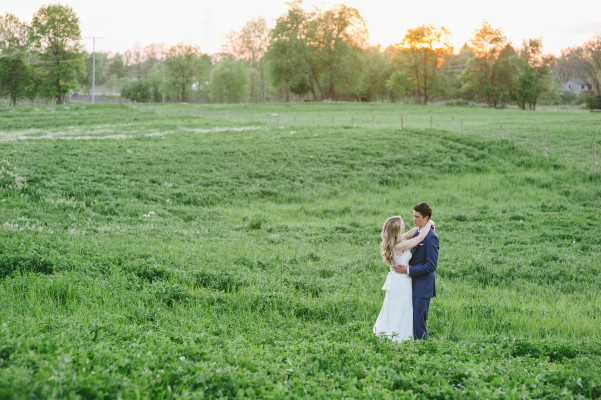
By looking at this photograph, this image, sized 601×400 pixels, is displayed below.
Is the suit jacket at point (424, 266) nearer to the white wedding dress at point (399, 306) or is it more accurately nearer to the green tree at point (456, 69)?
the white wedding dress at point (399, 306)

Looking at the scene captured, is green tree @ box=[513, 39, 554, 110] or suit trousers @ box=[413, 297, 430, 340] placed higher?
green tree @ box=[513, 39, 554, 110]

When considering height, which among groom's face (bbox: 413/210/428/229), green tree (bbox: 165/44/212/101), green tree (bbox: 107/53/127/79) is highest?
green tree (bbox: 107/53/127/79)

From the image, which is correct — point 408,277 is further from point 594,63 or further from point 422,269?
point 594,63

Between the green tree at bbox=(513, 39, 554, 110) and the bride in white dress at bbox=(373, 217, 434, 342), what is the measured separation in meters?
91.9

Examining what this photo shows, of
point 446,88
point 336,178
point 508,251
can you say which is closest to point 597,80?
point 446,88

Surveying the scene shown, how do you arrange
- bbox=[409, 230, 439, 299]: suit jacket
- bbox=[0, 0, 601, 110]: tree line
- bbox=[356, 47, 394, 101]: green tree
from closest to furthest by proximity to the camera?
bbox=[409, 230, 439, 299]: suit jacket → bbox=[0, 0, 601, 110]: tree line → bbox=[356, 47, 394, 101]: green tree

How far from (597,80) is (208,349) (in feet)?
301

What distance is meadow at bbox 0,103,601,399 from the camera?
5344 mm

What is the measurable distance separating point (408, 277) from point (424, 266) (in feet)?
1.11

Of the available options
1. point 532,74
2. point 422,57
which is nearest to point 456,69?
point 422,57

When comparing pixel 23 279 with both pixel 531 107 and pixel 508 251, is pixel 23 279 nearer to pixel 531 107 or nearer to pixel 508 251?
pixel 508 251

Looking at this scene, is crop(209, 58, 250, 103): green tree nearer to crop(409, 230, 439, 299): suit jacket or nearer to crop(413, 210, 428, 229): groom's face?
crop(413, 210, 428, 229): groom's face

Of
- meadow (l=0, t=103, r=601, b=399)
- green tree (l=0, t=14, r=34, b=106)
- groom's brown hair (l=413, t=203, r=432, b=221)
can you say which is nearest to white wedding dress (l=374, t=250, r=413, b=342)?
meadow (l=0, t=103, r=601, b=399)

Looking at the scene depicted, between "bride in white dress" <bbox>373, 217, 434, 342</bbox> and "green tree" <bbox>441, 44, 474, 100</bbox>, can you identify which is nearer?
"bride in white dress" <bbox>373, 217, 434, 342</bbox>
